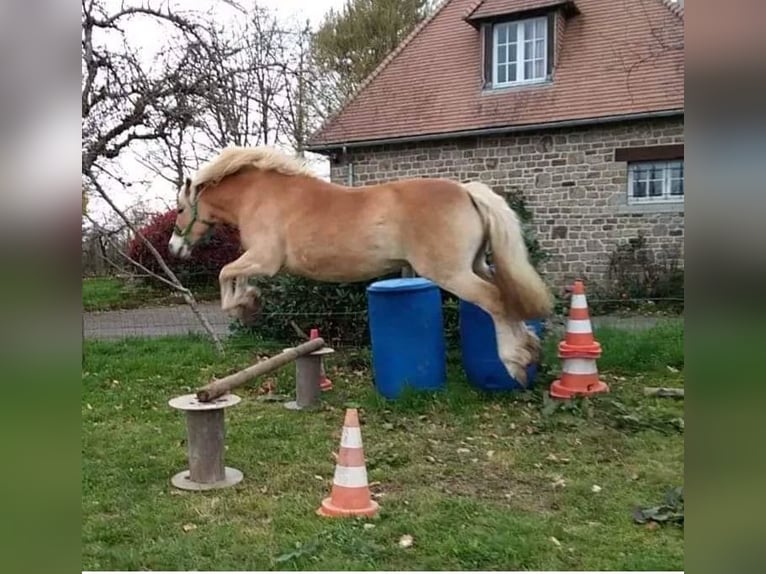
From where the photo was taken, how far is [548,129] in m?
A: 7.79

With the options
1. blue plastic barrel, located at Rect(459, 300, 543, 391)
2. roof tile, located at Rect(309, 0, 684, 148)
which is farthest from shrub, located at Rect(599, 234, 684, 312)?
blue plastic barrel, located at Rect(459, 300, 543, 391)

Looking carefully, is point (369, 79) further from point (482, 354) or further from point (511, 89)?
point (482, 354)

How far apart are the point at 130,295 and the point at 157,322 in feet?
1.19

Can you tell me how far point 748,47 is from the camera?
83cm

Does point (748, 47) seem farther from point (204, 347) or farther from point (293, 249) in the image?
point (204, 347)

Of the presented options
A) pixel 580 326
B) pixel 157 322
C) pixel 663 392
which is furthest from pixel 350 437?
pixel 157 322

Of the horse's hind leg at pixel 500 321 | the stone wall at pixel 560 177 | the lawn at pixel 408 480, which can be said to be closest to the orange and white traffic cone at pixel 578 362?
the lawn at pixel 408 480

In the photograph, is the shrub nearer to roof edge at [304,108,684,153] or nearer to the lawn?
roof edge at [304,108,684,153]

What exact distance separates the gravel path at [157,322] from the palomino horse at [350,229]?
106 inches

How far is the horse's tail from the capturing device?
11.7 feet

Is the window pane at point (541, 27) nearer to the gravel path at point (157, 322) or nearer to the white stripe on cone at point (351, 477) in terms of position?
the gravel path at point (157, 322)

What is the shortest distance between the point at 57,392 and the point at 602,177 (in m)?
7.63

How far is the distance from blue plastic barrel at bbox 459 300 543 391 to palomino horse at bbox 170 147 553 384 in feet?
2.06

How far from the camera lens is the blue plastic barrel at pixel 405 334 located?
4117mm
